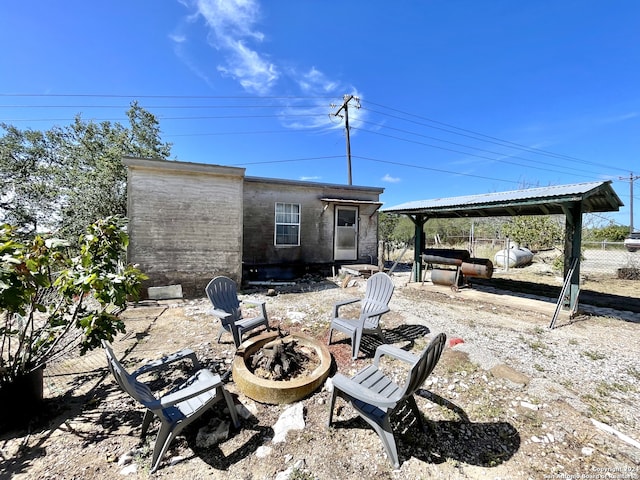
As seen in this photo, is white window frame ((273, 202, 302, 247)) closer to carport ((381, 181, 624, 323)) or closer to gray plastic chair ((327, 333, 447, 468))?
carport ((381, 181, 624, 323))

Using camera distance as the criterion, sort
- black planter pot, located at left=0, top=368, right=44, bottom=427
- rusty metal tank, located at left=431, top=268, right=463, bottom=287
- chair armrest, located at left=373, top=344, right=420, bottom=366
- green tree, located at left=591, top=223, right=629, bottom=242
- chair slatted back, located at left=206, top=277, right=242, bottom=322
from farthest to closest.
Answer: green tree, located at left=591, top=223, right=629, bottom=242 < rusty metal tank, located at left=431, top=268, right=463, bottom=287 < chair slatted back, located at left=206, top=277, right=242, bottom=322 < chair armrest, located at left=373, top=344, right=420, bottom=366 < black planter pot, located at left=0, top=368, right=44, bottom=427

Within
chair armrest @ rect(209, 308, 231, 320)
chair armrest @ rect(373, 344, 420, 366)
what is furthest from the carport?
chair armrest @ rect(209, 308, 231, 320)

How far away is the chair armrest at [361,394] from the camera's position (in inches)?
75.7

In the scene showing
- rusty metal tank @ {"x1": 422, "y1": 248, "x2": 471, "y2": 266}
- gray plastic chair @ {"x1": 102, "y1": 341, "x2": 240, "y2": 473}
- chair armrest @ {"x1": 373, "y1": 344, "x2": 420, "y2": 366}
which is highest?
rusty metal tank @ {"x1": 422, "y1": 248, "x2": 471, "y2": 266}

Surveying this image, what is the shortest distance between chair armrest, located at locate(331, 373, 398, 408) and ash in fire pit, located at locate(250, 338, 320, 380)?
0.97m

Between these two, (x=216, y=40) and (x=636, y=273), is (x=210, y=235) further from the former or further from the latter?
(x=636, y=273)

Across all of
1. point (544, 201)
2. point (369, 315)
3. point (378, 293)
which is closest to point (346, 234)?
point (378, 293)

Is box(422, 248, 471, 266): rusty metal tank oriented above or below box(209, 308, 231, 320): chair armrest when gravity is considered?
above

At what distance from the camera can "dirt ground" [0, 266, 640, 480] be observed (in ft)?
6.31

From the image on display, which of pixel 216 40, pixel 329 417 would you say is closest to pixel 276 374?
pixel 329 417

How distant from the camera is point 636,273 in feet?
31.0

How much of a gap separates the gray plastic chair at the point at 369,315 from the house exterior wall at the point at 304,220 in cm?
536

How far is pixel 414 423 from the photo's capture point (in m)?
2.40

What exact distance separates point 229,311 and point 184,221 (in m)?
3.77
